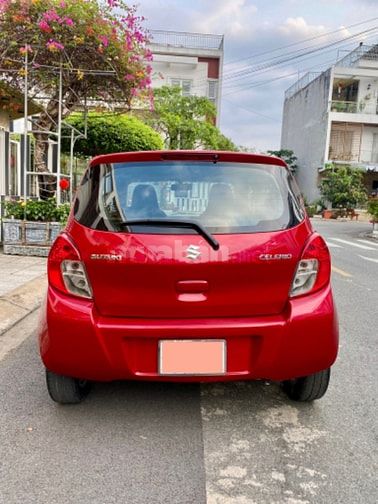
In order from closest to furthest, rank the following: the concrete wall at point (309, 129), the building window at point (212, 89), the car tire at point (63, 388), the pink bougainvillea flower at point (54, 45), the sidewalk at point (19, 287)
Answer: the car tire at point (63, 388) < the sidewalk at point (19, 287) < the pink bougainvillea flower at point (54, 45) < the concrete wall at point (309, 129) < the building window at point (212, 89)

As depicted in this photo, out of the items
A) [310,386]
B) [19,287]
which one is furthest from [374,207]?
[310,386]

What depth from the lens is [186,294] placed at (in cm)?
250

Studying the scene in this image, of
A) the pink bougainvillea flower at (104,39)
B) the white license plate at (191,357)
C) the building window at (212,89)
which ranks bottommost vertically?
the white license plate at (191,357)

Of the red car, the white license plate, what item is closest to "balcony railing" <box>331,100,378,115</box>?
the red car

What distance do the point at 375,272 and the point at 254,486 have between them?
24.0 feet

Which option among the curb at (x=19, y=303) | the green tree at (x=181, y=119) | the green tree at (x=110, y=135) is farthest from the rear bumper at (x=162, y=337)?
the green tree at (x=181, y=119)

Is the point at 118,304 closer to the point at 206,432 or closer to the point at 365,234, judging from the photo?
the point at 206,432

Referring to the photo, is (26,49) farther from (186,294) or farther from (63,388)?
(186,294)

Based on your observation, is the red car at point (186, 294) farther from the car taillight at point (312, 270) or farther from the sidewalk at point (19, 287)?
the sidewalk at point (19, 287)

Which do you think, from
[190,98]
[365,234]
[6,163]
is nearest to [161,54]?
[190,98]

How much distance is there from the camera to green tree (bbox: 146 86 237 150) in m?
24.0

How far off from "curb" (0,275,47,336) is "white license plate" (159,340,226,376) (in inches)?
93.9

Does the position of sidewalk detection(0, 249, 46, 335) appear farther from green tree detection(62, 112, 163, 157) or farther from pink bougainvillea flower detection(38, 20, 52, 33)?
green tree detection(62, 112, 163, 157)

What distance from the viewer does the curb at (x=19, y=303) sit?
14.8 feet
